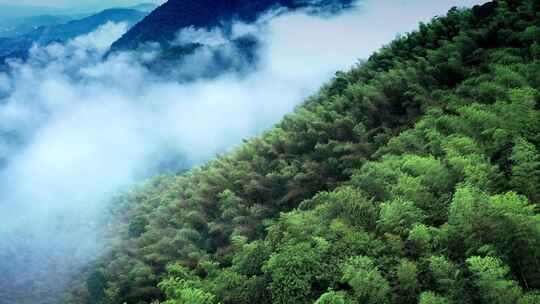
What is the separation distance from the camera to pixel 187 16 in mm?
110938

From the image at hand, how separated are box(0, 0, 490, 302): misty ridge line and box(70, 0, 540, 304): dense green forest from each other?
171 inches

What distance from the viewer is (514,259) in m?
4.57

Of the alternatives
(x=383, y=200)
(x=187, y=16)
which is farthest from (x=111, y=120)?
(x=383, y=200)

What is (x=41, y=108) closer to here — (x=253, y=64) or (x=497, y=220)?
(x=253, y=64)

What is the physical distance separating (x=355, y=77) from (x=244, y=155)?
4887mm

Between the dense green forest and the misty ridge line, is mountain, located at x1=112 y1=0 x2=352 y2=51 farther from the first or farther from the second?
the dense green forest

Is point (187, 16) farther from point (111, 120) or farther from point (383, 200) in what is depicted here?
point (383, 200)

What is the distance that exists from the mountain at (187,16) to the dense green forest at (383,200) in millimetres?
96231

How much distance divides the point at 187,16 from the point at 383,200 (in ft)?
367

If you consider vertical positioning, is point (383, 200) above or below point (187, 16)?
above

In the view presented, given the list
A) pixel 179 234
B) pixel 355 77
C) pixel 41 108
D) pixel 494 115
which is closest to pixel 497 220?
pixel 494 115

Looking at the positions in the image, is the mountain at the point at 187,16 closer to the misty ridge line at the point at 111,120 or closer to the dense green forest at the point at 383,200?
the misty ridge line at the point at 111,120

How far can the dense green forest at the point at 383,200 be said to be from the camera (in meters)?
4.80

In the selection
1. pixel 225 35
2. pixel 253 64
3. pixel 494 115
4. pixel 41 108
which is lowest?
pixel 41 108
